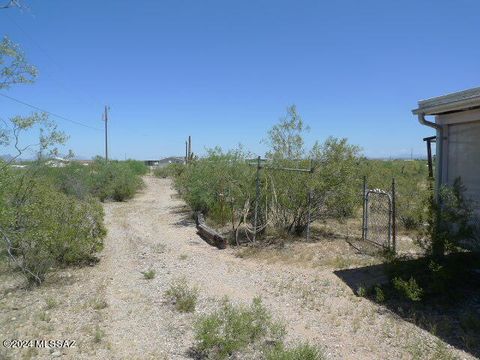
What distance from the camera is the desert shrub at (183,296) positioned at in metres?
5.87

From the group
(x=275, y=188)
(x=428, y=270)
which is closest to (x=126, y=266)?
(x=275, y=188)

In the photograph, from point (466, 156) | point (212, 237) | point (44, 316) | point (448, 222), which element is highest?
point (466, 156)

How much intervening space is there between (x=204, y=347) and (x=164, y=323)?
1.10 metres

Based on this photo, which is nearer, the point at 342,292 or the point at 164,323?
the point at 164,323

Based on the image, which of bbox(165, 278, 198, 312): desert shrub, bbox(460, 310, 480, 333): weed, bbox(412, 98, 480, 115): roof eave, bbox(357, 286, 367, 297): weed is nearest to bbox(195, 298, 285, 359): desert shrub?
bbox(165, 278, 198, 312): desert shrub

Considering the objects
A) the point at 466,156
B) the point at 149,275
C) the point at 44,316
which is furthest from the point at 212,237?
the point at 466,156

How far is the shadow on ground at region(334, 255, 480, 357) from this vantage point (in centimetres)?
479

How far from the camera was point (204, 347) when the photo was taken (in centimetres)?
449

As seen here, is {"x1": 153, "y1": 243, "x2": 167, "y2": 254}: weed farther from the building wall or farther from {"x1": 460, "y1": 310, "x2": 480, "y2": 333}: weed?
{"x1": 460, "y1": 310, "x2": 480, "y2": 333}: weed

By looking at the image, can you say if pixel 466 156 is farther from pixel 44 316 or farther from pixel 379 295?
pixel 44 316

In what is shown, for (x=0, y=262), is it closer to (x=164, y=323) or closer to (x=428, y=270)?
(x=164, y=323)

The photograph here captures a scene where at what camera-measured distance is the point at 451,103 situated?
6328 millimetres

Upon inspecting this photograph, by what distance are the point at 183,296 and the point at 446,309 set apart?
3795 mm

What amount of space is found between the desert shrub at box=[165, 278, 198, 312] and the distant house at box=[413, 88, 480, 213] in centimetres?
470
